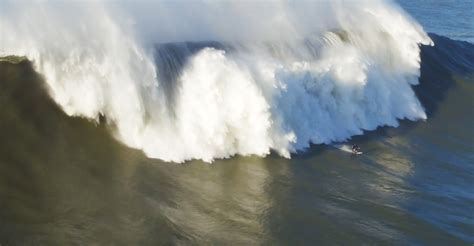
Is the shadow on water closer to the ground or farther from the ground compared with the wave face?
closer to the ground

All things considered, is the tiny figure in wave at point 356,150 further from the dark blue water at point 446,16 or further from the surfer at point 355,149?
the dark blue water at point 446,16

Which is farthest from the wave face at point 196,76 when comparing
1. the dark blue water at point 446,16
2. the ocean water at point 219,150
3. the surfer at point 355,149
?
the dark blue water at point 446,16

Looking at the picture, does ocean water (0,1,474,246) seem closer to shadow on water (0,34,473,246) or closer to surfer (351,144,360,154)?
shadow on water (0,34,473,246)

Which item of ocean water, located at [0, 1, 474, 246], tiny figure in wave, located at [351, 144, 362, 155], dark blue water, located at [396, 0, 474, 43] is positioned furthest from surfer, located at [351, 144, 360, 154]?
dark blue water, located at [396, 0, 474, 43]

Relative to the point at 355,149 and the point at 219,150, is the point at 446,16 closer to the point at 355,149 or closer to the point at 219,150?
the point at 355,149

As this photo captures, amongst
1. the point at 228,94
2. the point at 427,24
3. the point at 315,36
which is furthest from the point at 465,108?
the point at 427,24

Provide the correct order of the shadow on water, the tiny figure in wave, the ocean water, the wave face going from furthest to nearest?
the tiny figure in wave
the wave face
the ocean water
the shadow on water
